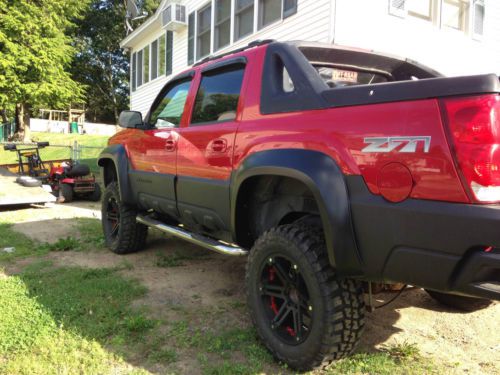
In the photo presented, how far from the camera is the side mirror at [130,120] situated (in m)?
4.53

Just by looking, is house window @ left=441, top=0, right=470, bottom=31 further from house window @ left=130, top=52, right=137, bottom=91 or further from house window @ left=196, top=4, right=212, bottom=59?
house window @ left=130, top=52, right=137, bottom=91

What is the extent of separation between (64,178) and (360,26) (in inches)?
285

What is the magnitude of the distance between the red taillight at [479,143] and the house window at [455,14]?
9.48 metres

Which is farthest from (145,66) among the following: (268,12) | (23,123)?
(23,123)

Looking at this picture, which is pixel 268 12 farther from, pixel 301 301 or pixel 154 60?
pixel 301 301

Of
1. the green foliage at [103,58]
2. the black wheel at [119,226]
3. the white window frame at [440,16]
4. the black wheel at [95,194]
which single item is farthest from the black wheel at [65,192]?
the green foliage at [103,58]

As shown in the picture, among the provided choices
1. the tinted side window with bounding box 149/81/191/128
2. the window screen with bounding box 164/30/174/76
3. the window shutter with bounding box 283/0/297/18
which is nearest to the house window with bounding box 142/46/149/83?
the window screen with bounding box 164/30/174/76

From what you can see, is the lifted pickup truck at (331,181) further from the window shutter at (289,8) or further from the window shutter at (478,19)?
the window shutter at (478,19)

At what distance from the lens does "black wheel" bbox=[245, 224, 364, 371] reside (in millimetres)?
2314

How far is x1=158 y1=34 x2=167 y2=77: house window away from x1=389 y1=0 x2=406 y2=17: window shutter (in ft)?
30.3

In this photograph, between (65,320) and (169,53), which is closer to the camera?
(65,320)

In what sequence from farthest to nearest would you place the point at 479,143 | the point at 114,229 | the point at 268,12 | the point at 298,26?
the point at 268,12
the point at 298,26
the point at 114,229
the point at 479,143

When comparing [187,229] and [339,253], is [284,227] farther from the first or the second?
[187,229]

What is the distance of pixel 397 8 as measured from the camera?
9008mm
